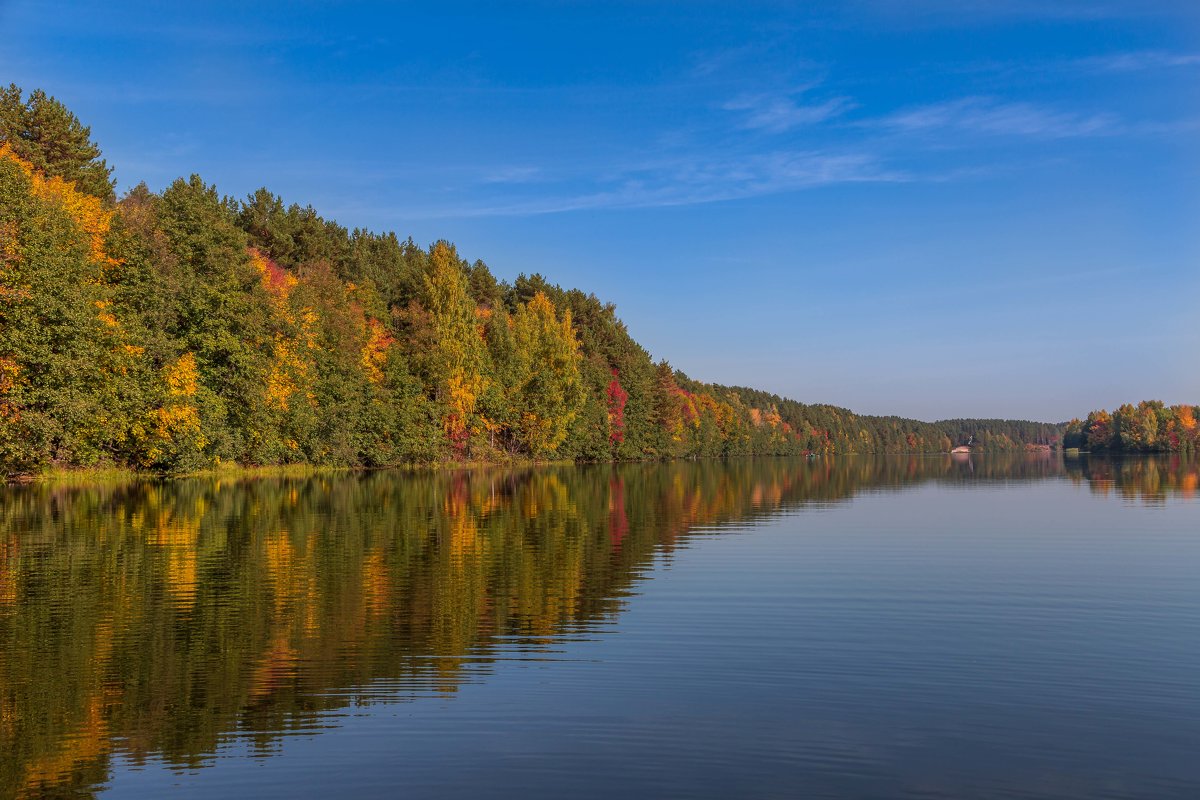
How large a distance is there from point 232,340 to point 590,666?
52.2 meters

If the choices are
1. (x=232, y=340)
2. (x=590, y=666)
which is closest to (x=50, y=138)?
(x=232, y=340)

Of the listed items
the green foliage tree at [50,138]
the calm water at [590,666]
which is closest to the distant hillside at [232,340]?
the green foliage tree at [50,138]

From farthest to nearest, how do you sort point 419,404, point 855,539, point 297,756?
point 419,404
point 855,539
point 297,756

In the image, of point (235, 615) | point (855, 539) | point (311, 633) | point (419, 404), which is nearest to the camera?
point (311, 633)

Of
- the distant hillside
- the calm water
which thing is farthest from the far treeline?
the calm water

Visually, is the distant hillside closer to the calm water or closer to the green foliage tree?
the green foliage tree

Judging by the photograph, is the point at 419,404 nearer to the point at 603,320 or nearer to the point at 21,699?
the point at 603,320

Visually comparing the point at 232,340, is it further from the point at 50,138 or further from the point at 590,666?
the point at 590,666

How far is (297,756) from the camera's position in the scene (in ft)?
31.2

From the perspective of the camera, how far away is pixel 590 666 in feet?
43.0

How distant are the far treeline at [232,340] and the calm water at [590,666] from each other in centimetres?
1720

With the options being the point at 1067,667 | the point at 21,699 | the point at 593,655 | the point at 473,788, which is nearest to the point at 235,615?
the point at 21,699

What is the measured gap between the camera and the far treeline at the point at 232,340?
42.2 metres

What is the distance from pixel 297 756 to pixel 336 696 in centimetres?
210
